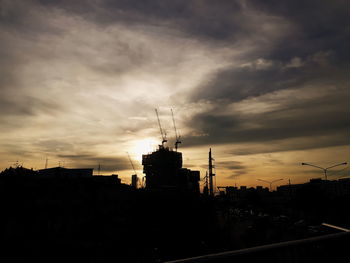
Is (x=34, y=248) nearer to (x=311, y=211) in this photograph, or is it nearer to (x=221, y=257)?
(x=221, y=257)

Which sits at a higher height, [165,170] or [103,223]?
[165,170]

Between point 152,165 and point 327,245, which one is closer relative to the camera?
point 327,245

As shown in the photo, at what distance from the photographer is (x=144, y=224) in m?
39.6

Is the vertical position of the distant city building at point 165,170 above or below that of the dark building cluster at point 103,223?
above

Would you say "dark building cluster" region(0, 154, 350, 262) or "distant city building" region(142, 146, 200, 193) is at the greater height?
"distant city building" region(142, 146, 200, 193)

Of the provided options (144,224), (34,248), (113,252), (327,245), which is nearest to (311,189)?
(144,224)

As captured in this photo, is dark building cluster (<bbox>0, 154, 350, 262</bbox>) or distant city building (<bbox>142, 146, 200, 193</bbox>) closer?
dark building cluster (<bbox>0, 154, 350, 262</bbox>)

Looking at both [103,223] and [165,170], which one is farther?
[165,170]

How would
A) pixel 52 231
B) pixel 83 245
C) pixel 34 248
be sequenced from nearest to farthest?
pixel 34 248, pixel 83 245, pixel 52 231

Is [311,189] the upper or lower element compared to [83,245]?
upper

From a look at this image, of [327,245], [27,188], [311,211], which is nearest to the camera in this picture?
[327,245]

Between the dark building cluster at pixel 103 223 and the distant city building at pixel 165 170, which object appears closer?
the dark building cluster at pixel 103 223

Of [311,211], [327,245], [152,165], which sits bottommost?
[311,211]

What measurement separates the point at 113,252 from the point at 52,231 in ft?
25.3
